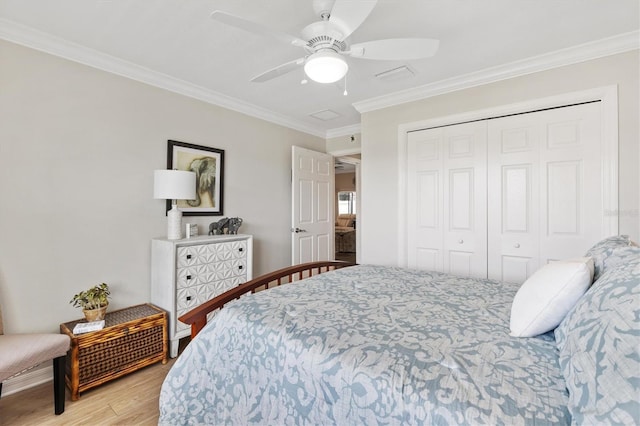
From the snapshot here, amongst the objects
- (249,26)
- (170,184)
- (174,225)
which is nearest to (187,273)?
(174,225)

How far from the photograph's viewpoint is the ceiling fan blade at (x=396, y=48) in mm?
1615

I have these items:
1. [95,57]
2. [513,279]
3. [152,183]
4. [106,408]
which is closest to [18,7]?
[95,57]

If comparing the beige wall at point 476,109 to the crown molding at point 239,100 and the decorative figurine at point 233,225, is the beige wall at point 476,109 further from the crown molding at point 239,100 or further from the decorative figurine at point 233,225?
the decorative figurine at point 233,225

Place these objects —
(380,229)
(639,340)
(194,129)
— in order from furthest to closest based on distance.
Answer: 1. (380,229)
2. (194,129)
3. (639,340)

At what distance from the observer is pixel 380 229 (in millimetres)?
3330

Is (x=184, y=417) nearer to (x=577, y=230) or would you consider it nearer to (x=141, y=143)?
(x=141, y=143)

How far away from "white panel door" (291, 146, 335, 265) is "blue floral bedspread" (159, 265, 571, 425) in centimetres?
228

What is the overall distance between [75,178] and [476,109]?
11.3 ft

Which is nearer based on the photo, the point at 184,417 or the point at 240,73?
the point at 184,417

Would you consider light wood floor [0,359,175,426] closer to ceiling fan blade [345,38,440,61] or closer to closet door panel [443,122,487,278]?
ceiling fan blade [345,38,440,61]

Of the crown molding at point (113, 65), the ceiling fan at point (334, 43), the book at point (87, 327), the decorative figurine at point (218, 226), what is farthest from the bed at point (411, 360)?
the crown molding at point (113, 65)

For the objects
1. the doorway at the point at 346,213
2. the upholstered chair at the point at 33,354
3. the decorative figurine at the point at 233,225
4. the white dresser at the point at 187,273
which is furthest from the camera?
the doorway at the point at 346,213

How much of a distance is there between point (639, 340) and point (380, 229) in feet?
8.82

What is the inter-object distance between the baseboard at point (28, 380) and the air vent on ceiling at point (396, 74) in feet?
11.5
